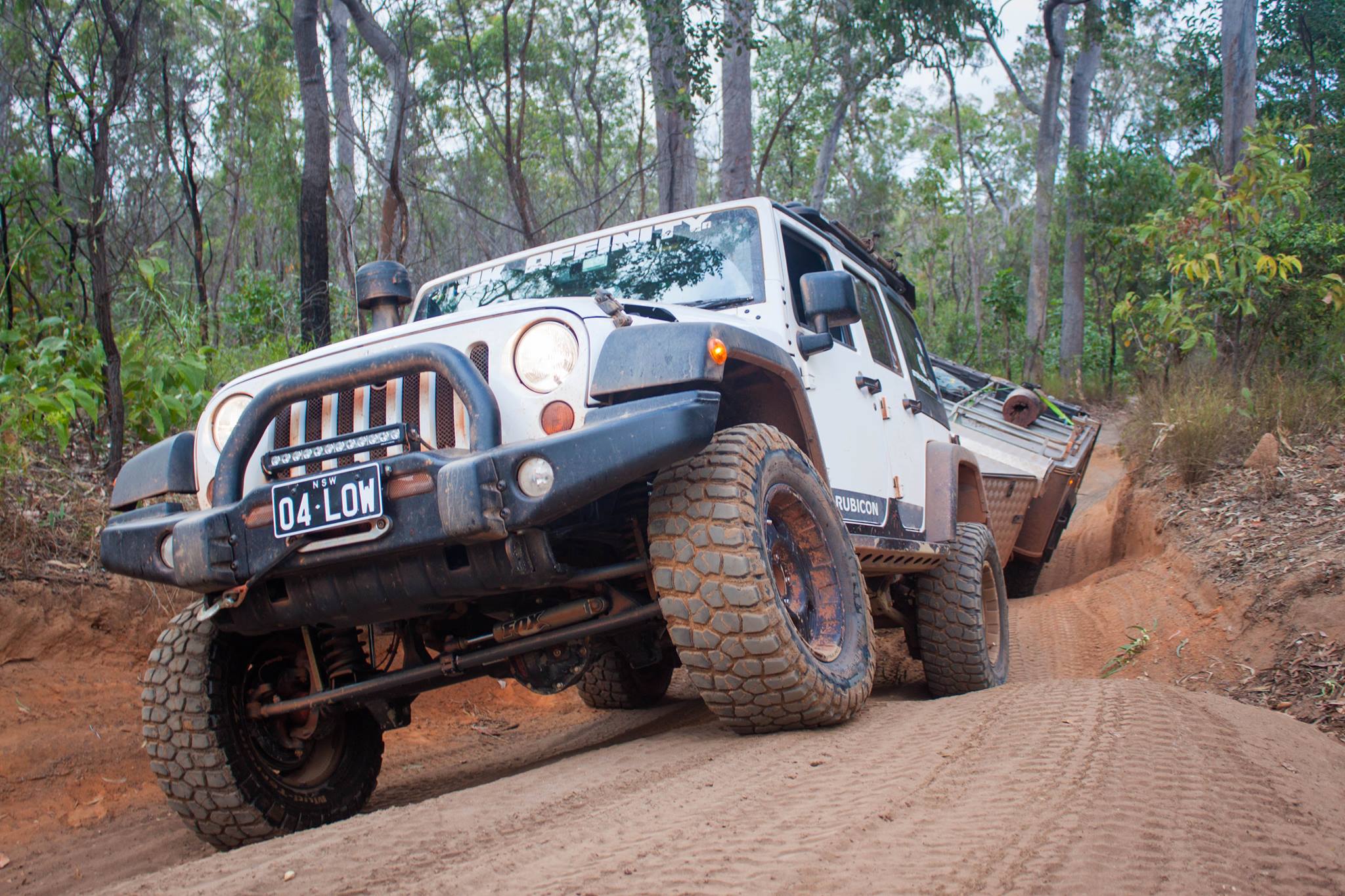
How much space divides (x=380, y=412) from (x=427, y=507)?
52cm

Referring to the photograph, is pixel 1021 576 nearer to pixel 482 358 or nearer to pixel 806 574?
pixel 806 574

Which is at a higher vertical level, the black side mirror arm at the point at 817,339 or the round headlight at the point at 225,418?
the black side mirror arm at the point at 817,339

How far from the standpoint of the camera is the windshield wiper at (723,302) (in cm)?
404

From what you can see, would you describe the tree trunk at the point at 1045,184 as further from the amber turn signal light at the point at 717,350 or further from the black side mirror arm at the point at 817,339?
the amber turn signal light at the point at 717,350

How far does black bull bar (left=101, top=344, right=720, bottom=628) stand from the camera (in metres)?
2.65

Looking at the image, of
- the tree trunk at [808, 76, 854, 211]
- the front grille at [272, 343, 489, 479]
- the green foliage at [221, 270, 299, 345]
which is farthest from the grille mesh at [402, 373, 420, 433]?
the tree trunk at [808, 76, 854, 211]

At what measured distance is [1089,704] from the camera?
3254mm

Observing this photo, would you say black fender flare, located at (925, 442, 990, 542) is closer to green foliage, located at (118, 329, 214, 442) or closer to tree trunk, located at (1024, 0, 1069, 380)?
green foliage, located at (118, 329, 214, 442)

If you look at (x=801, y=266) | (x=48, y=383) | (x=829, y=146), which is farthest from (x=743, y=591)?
(x=829, y=146)

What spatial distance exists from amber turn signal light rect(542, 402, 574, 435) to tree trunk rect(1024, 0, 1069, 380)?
1993cm

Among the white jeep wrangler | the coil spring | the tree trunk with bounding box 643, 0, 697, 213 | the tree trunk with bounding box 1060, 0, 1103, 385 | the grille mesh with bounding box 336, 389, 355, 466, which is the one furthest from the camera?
the tree trunk with bounding box 1060, 0, 1103, 385

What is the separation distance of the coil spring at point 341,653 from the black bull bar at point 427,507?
54 centimetres

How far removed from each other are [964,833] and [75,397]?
510 cm

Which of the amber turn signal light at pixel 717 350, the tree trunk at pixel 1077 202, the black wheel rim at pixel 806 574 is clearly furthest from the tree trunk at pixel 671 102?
the tree trunk at pixel 1077 202
